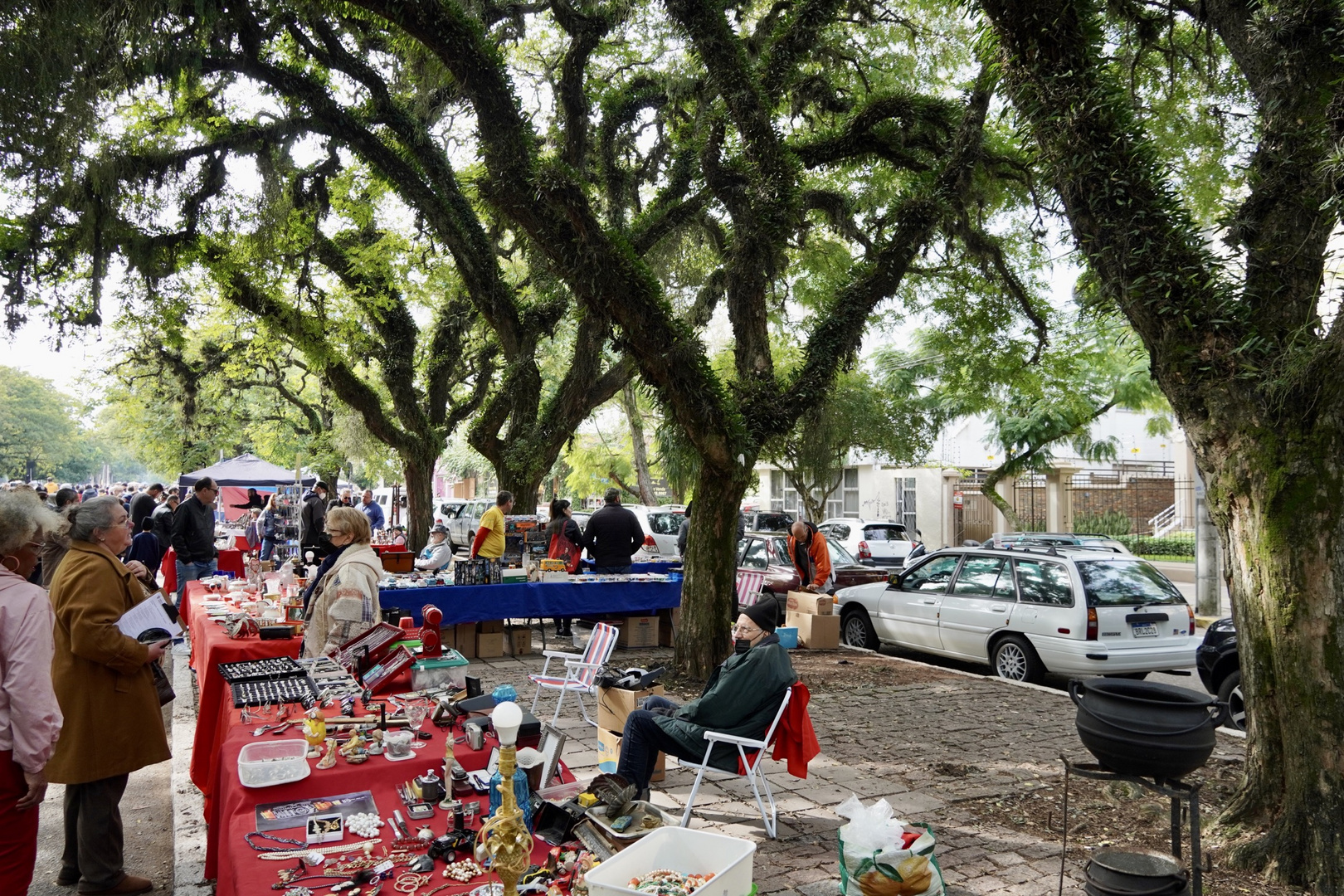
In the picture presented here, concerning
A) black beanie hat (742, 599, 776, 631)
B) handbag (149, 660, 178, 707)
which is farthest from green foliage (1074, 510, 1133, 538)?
handbag (149, 660, 178, 707)

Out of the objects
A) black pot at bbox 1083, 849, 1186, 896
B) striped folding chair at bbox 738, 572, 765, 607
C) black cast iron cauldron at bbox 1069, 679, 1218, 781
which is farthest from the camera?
striped folding chair at bbox 738, 572, 765, 607

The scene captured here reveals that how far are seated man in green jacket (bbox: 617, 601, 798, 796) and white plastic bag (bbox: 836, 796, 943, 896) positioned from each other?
61.1 inches

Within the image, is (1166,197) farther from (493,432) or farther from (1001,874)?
(493,432)

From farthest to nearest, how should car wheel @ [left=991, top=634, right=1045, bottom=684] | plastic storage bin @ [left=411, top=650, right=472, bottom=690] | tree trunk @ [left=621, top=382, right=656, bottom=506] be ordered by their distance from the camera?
tree trunk @ [left=621, top=382, right=656, bottom=506], car wheel @ [left=991, top=634, right=1045, bottom=684], plastic storage bin @ [left=411, top=650, right=472, bottom=690]

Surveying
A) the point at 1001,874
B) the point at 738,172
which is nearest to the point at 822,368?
the point at 738,172

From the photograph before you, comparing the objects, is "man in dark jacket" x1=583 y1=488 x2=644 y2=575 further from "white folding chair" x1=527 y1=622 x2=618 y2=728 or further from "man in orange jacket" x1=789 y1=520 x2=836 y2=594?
"white folding chair" x1=527 y1=622 x2=618 y2=728

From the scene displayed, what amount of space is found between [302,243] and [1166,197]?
43.2 feet

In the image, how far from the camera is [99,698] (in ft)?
14.0

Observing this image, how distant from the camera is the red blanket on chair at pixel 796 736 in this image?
534 cm

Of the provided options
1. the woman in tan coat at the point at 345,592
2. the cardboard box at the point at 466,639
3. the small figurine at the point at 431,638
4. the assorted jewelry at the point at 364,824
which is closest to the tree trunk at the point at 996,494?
the cardboard box at the point at 466,639

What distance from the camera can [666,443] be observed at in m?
28.2

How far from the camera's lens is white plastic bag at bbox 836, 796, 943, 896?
3549 mm

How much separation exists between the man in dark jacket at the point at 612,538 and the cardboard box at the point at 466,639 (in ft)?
6.62

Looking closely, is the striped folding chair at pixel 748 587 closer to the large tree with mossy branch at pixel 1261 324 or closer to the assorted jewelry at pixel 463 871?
the large tree with mossy branch at pixel 1261 324
